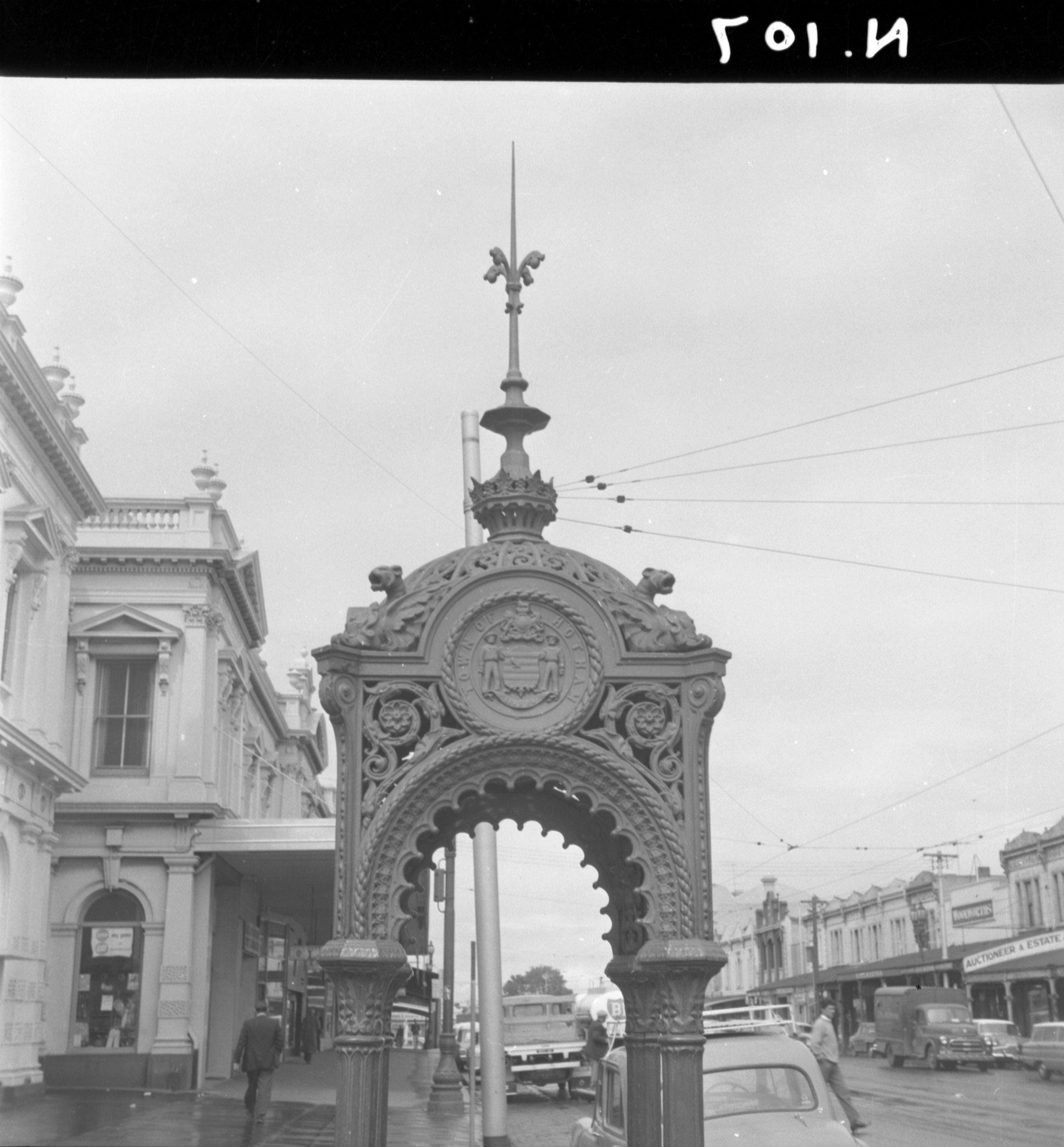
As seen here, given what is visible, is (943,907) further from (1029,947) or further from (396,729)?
(396,729)

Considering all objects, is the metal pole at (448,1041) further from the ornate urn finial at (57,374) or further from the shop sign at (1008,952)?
the shop sign at (1008,952)

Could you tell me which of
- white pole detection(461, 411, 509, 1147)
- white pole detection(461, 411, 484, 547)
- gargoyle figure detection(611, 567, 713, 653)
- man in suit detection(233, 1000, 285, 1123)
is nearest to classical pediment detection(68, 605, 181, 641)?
man in suit detection(233, 1000, 285, 1123)

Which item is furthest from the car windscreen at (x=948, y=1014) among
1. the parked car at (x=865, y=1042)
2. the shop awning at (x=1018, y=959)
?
the shop awning at (x=1018, y=959)

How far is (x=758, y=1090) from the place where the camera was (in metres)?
8.46

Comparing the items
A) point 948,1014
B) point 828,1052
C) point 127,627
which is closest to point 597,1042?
point 828,1052

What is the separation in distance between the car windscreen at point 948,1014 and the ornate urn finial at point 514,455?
2966 cm

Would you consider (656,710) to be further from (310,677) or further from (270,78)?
(310,677)

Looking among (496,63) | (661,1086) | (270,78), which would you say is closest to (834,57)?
Result: (496,63)

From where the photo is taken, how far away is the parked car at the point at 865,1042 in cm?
3872

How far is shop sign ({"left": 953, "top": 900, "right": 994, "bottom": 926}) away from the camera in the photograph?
159ft

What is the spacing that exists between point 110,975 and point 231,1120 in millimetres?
7788

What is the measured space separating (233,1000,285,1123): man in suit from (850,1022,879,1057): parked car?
2452 cm

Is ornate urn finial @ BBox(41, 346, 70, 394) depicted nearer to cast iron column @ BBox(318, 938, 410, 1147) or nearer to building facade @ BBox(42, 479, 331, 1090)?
building facade @ BBox(42, 479, 331, 1090)

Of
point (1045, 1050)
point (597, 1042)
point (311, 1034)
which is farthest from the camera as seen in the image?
point (311, 1034)
